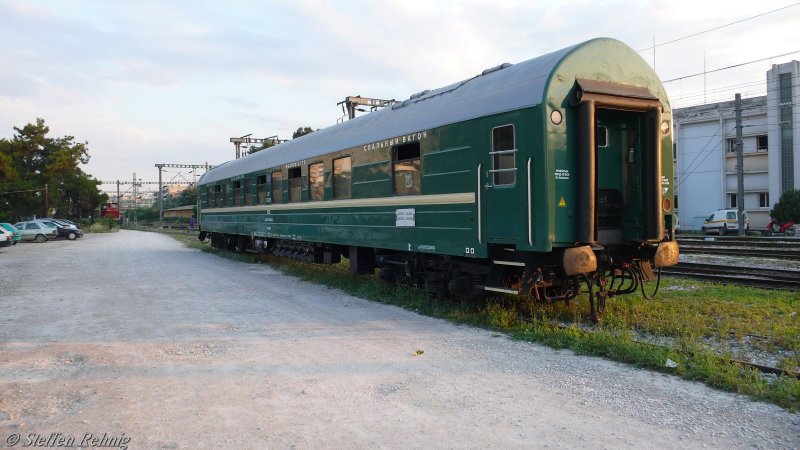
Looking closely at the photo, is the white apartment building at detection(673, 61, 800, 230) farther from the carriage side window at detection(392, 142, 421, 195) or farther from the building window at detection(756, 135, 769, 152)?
the carriage side window at detection(392, 142, 421, 195)

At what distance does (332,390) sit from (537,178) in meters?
3.70

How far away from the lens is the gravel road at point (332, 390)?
4141 mm

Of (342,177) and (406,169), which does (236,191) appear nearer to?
(342,177)

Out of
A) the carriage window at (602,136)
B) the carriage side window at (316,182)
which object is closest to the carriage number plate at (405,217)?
the carriage window at (602,136)

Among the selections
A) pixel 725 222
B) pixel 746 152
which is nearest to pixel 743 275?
pixel 725 222

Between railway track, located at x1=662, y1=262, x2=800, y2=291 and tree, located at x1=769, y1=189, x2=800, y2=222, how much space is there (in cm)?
2102

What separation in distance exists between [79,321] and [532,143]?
7.21m

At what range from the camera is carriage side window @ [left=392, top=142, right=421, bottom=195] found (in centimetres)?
952

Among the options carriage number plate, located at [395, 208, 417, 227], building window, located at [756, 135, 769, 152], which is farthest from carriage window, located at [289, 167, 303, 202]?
building window, located at [756, 135, 769, 152]

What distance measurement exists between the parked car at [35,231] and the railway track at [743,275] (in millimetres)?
37442

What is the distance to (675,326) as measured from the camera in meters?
7.17

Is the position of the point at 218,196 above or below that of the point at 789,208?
above

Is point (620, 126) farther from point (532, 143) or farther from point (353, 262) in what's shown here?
point (353, 262)

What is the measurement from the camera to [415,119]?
9.70m
